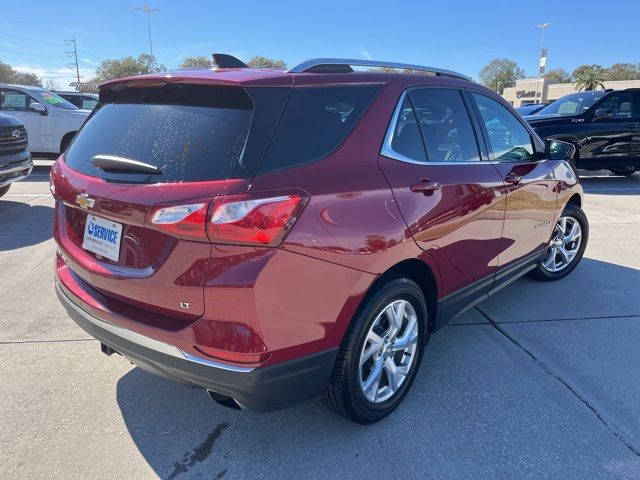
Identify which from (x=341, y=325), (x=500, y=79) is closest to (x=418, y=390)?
(x=341, y=325)

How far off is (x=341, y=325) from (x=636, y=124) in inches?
414

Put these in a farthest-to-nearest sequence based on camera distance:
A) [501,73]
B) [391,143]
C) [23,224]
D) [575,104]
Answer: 1. [501,73]
2. [575,104]
3. [23,224]
4. [391,143]

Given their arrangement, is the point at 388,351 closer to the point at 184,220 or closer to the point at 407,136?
the point at 407,136

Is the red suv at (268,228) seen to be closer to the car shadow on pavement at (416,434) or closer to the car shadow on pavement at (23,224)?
the car shadow on pavement at (416,434)

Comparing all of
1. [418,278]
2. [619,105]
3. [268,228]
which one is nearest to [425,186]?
[418,278]

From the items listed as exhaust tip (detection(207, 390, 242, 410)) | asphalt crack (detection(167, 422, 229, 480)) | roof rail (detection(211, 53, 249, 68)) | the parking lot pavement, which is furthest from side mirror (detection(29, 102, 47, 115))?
exhaust tip (detection(207, 390, 242, 410))

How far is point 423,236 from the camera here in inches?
102

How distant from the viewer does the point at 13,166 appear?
686 centimetres

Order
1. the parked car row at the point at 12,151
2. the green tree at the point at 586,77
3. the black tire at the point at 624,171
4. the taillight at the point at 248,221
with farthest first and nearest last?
the green tree at the point at 586,77, the black tire at the point at 624,171, the parked car row at the point at 12,151, the taillight at the point at 248,221

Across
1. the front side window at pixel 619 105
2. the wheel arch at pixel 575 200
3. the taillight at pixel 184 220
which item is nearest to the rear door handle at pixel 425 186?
the taillight at pixel 184 220

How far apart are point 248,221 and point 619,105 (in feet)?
36.0

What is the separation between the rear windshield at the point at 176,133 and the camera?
1983 mm

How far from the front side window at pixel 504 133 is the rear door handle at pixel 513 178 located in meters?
0.13

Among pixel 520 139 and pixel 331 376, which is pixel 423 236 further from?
pixel 520 139
